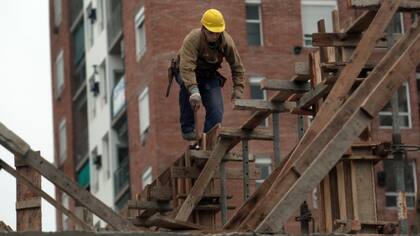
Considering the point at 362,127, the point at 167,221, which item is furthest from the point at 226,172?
the point at 362,127

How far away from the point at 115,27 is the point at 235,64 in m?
40.0

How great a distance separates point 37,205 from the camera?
19.9m

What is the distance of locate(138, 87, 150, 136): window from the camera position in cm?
6081

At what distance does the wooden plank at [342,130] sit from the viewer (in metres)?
17.8

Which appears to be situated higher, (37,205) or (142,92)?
(142,92)

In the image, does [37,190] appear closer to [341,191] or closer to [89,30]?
[341,191]

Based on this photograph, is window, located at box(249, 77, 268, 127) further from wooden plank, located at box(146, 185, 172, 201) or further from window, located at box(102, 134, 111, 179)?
wooden plank, located at box(146, 185, 172, 201)

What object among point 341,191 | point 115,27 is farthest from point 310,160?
point 115,27

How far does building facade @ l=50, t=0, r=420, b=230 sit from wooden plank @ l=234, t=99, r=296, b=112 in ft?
100

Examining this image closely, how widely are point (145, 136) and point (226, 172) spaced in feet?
109

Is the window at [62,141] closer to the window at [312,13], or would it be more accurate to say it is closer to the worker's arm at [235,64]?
the window at [312,13]

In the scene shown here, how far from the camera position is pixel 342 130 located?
715 inches

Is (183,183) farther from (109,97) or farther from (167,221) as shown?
(109,97)

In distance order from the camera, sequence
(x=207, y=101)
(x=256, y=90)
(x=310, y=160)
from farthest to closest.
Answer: (x=256, y=90) → (x=207, y=101) → (x=310, y=160)
